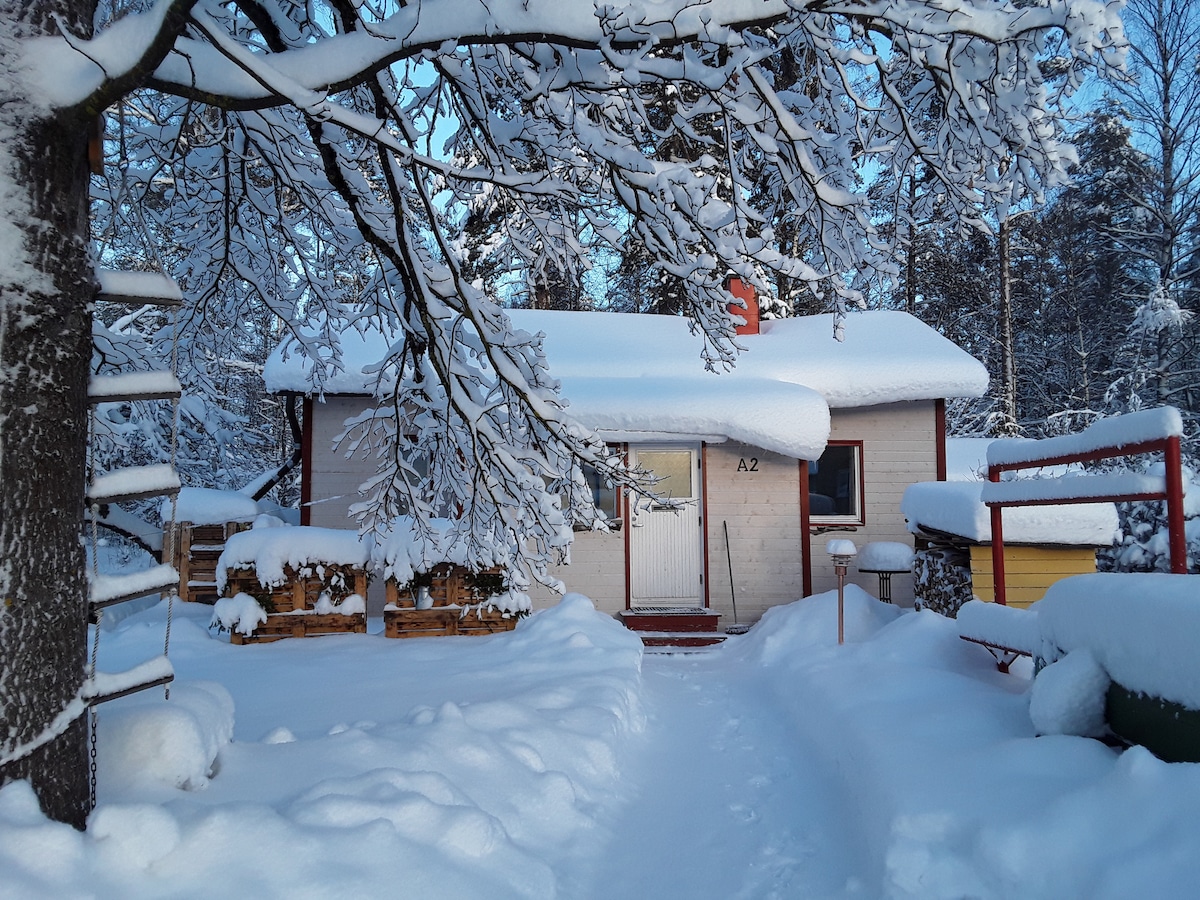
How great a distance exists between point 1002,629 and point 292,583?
6376 mm

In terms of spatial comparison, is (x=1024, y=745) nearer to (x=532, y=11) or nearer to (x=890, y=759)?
(x=890, y=759)

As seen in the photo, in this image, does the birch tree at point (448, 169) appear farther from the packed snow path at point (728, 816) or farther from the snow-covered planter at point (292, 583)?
the snow-covered planter at point (292, 583)

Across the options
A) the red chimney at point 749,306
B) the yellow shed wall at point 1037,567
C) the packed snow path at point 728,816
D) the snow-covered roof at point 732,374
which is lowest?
the packed snow path at point 728,816

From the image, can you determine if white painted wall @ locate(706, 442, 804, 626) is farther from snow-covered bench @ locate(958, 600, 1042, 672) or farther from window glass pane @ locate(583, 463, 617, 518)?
snow-covered bench @ locate(958, 600, 1042, 672)

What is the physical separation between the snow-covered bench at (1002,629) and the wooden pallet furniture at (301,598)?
5688 millimetres

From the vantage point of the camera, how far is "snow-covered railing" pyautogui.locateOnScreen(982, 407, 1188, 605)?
3.98 metres

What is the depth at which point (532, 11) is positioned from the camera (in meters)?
2.70

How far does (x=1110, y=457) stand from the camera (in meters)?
4.73

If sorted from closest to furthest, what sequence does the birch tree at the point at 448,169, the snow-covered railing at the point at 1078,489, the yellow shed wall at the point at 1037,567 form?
the birch tree at the point at 448,169, the snow-covered railing at the point at 1078,489, the yellow shed wall at the point at 1037,567

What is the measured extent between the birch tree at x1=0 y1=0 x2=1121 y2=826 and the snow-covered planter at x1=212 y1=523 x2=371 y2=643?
2713 mm

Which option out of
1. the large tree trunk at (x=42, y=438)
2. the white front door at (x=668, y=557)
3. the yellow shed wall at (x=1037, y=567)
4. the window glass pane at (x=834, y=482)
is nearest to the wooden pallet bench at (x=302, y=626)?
the white front door at (x=668, y=557)

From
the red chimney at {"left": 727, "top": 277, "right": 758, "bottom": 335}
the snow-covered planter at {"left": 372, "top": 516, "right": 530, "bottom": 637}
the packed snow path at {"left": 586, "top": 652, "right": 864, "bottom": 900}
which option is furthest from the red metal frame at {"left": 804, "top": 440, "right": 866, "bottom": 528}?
the packed snow path at {"left": 586, "top": 652, "right": 864, "bottom": 900}

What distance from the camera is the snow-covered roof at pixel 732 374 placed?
10047 mm

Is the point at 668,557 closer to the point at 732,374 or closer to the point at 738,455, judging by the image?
the point at 738,455
